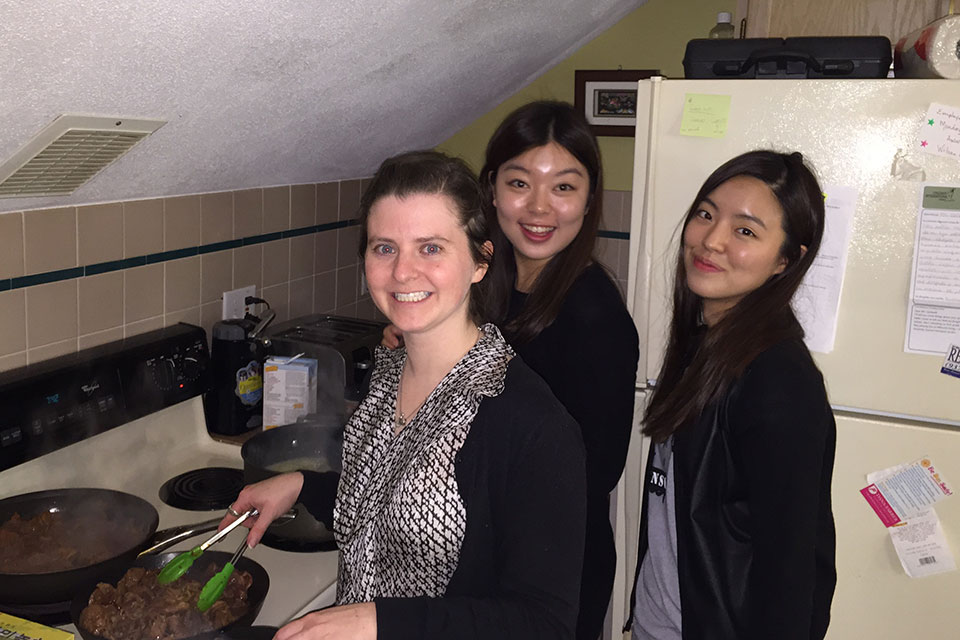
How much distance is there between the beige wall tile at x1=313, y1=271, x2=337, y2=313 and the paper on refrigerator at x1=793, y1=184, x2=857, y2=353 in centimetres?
151

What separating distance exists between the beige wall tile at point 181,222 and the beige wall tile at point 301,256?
1.52 feet

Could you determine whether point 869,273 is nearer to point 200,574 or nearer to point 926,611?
point 926,611

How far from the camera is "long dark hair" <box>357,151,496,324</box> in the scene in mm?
1167

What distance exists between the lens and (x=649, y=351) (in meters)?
1.98

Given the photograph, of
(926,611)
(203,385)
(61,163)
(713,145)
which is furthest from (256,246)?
(926,611)

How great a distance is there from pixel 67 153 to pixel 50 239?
283 millimetres

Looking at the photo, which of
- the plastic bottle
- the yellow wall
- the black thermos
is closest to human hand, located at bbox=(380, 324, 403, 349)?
the black thermos

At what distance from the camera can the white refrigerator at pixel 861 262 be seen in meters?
1.73

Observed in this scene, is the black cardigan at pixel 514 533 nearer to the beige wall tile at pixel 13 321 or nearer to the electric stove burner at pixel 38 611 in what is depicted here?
A: the electric stove burner at pixel 38 611

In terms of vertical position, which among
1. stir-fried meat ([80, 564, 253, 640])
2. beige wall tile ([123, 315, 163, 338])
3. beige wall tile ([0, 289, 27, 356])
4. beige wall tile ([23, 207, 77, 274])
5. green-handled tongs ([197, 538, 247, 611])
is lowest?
stir-fried meat ([80, 564, 253, 640])

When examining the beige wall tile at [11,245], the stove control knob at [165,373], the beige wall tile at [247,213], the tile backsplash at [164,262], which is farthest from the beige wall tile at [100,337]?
the beige wall tile at [247,213]

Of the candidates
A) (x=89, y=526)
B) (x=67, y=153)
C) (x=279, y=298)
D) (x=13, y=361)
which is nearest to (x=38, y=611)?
(x=89, y=526)

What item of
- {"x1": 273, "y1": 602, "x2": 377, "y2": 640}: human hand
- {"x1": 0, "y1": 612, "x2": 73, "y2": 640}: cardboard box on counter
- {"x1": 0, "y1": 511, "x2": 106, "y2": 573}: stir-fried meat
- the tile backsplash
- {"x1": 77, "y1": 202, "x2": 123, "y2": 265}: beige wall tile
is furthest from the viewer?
{"x1": 77, "y1": 202, "x2": 123, "y2": 265}: beige wall tile

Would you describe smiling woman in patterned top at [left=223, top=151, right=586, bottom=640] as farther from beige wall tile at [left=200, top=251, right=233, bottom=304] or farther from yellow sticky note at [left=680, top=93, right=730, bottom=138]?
beige wall tile at [left=200, top=251, right=233, bottom=304]
